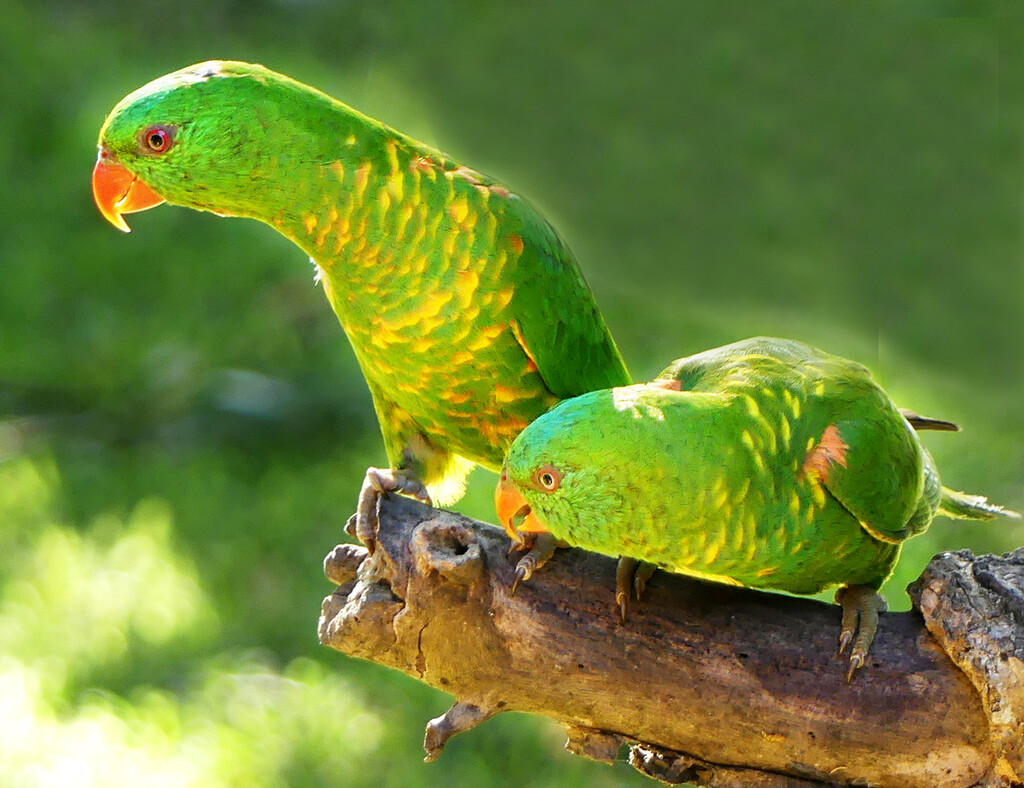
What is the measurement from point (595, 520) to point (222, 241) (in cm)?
664

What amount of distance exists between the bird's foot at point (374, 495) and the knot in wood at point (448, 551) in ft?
0.40

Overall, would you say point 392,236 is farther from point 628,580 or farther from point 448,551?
point 628,580

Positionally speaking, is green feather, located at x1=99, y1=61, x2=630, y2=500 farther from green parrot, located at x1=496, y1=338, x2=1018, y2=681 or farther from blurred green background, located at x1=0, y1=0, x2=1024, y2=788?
blurred green background, located at x1=0, y1=0, x2=1024, y2=788

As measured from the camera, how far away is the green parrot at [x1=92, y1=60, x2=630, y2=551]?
2.46 m

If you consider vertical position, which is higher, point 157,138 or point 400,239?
point 157,138

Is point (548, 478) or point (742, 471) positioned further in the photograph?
point (742, 471)

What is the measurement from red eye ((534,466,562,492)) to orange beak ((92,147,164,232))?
1.12 metres

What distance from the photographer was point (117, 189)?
256 cm

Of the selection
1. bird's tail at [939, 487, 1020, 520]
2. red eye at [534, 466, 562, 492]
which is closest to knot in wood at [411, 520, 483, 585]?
red eye at [534, 466, 562, 492]

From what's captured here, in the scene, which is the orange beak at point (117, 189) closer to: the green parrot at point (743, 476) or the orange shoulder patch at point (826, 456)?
the green parrot at point (743, 476)

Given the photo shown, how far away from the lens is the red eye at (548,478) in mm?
2188

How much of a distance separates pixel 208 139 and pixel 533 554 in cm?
121

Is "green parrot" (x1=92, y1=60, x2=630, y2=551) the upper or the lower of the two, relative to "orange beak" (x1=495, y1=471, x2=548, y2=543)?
upper

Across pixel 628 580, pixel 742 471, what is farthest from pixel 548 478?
pixel 628 580
